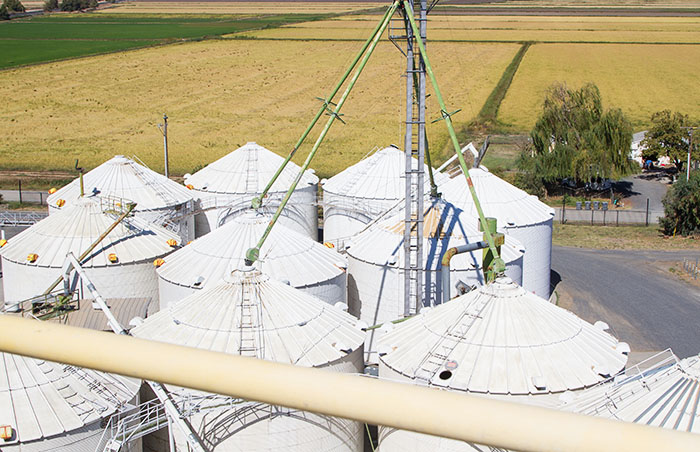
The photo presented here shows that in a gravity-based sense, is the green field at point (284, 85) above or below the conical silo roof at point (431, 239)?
above

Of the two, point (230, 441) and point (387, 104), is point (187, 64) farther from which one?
point (230, 441)

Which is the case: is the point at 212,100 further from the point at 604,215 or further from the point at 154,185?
the point at 154,185

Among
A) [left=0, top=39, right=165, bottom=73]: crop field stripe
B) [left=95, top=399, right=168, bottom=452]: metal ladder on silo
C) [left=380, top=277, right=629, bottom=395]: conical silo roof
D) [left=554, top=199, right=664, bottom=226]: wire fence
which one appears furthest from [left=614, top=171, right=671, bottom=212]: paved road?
[left=0, top=39, right=165, bottom=73]: crop field stripe

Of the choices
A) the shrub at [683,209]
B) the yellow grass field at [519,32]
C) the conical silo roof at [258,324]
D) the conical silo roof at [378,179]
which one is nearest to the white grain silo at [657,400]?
the conical silo roof at [258,324]

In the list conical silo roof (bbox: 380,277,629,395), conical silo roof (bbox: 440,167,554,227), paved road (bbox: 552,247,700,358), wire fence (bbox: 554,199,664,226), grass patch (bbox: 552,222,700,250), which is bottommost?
paved road (bbox: 552,247,700,358)

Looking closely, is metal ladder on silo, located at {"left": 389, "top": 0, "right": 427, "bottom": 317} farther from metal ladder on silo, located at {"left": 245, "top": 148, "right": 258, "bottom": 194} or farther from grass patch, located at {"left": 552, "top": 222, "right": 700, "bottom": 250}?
grass patch, located at {"left": 552, "top": 222, "right": 700, "bottom": 250}

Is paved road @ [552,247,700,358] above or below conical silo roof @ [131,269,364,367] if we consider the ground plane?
below

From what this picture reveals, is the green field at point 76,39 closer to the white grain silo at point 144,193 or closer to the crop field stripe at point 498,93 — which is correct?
the crop field stripe at point 498,93

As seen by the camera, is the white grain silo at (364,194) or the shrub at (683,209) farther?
the shrub at (683,209)
